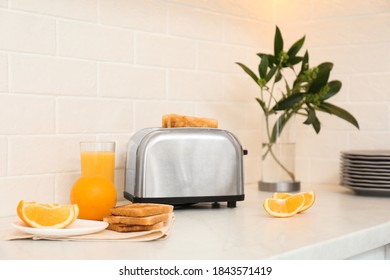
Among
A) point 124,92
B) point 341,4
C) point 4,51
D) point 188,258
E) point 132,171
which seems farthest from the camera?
point 341,4

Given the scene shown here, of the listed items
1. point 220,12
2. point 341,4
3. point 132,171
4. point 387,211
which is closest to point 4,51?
point 132,171

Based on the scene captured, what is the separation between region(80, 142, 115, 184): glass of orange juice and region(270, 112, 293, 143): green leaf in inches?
25.0

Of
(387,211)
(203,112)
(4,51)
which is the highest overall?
(4,51)

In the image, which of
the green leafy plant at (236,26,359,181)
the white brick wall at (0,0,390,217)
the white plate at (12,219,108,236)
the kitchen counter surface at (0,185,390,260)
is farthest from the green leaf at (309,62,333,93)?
the white plate at (12,219,108,236)

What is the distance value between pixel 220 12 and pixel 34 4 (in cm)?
74

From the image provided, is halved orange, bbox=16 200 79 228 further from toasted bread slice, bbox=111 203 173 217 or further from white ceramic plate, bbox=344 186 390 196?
white ceramic plate, bbox=344 186 390 196

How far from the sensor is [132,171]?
167 cm

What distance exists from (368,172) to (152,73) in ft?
2.34

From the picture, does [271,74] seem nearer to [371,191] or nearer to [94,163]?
[371,191]

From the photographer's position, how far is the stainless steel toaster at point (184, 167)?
160 centimetres

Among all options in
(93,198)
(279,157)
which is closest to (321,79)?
(279,157)

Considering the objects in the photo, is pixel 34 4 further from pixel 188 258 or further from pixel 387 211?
pixel 387 211

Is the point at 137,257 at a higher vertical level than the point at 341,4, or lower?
lower

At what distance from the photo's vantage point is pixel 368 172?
1.94m
